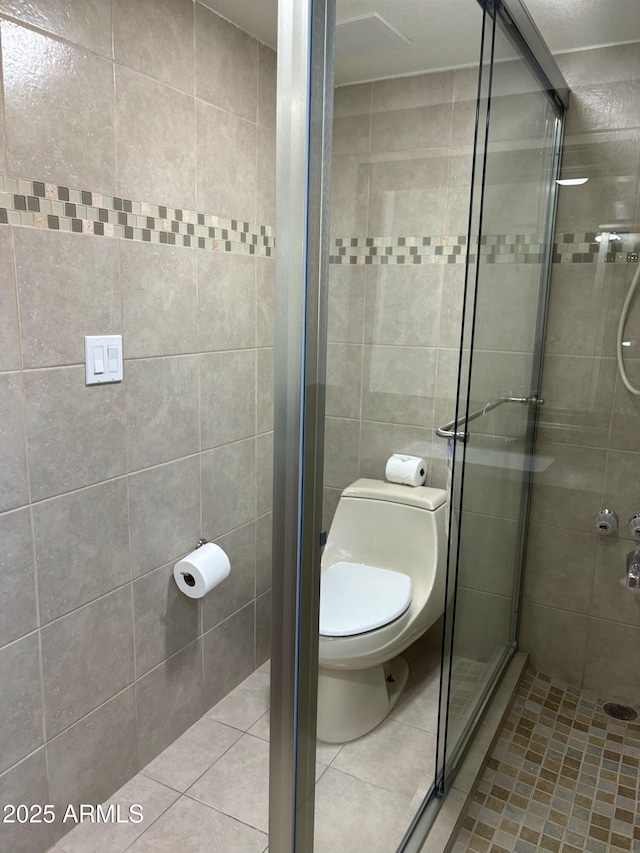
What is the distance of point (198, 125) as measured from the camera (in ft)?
6.08

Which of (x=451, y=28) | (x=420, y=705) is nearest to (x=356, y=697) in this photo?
(x=420, y=705)

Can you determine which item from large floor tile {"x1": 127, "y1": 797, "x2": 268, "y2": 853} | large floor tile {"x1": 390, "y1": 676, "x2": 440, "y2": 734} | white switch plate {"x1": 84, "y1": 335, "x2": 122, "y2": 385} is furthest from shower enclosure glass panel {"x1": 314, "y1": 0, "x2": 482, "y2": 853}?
white switch plate {"x1": 84, "y1": 335, "x2": 122, "y2": 385}

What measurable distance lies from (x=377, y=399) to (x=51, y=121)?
37.8 inches

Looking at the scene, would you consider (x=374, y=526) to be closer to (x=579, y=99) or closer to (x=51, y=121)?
(x=579, y=99)

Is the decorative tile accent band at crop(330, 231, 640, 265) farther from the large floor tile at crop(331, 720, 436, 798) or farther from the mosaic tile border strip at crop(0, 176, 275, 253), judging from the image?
the large floor tile at crop(331, 720, 436, 798)

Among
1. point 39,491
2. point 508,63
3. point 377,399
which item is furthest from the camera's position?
point 39,491

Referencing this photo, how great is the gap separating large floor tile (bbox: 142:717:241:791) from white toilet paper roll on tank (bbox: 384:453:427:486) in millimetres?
1142

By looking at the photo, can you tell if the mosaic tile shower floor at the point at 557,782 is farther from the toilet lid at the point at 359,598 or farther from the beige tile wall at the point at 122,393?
the beige tile wall at the point at 122,393

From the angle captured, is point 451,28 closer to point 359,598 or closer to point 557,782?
point 359,598

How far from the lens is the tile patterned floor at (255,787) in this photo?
137cm

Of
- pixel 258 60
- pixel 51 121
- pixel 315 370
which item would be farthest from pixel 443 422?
pixel 258 60

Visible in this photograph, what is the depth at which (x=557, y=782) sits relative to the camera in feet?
4.63

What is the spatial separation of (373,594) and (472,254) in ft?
2.61

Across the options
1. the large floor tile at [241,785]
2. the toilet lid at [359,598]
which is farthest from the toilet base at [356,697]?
the large floor tile at [241,785]
